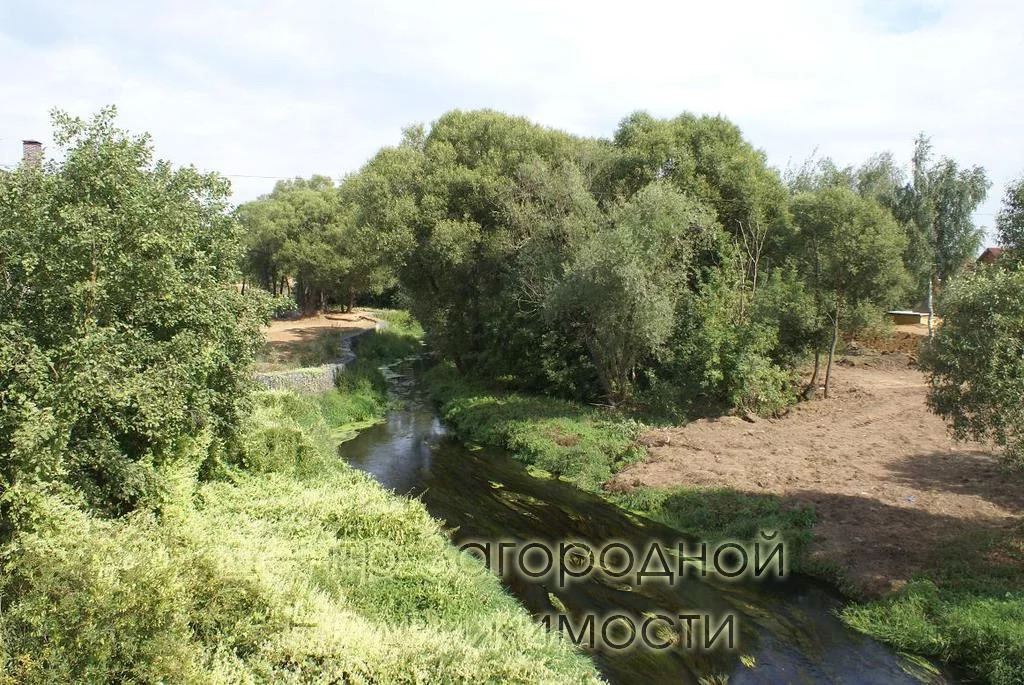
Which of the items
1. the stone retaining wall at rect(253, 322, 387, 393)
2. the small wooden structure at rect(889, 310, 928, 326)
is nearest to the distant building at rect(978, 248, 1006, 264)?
the small wooden structure at rect(889, 310, 928, 326)

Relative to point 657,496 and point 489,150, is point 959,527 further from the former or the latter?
point 489,150

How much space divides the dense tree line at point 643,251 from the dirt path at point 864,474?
239cm

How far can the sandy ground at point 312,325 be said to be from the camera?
4178 cm

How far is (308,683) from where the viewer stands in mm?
8562

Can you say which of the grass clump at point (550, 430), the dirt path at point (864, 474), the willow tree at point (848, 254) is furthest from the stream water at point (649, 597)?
the willow tree at point (848, 254)

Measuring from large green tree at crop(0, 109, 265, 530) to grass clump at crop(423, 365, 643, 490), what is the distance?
37.6 ft

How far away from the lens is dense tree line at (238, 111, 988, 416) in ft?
79.8

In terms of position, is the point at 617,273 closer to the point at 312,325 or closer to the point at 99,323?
the point at 99,323

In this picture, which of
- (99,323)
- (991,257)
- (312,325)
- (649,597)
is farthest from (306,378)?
(991,257)

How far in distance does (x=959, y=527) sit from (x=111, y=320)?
1686 cm

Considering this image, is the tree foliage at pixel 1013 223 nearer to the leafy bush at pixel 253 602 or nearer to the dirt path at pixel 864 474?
the dirt path at pixel 864 474

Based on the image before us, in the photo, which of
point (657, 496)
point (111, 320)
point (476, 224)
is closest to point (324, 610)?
point (111, 320)

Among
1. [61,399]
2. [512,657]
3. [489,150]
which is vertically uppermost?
[489,150]

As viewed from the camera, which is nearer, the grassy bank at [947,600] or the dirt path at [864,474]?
the grassy bank at [947,600]
